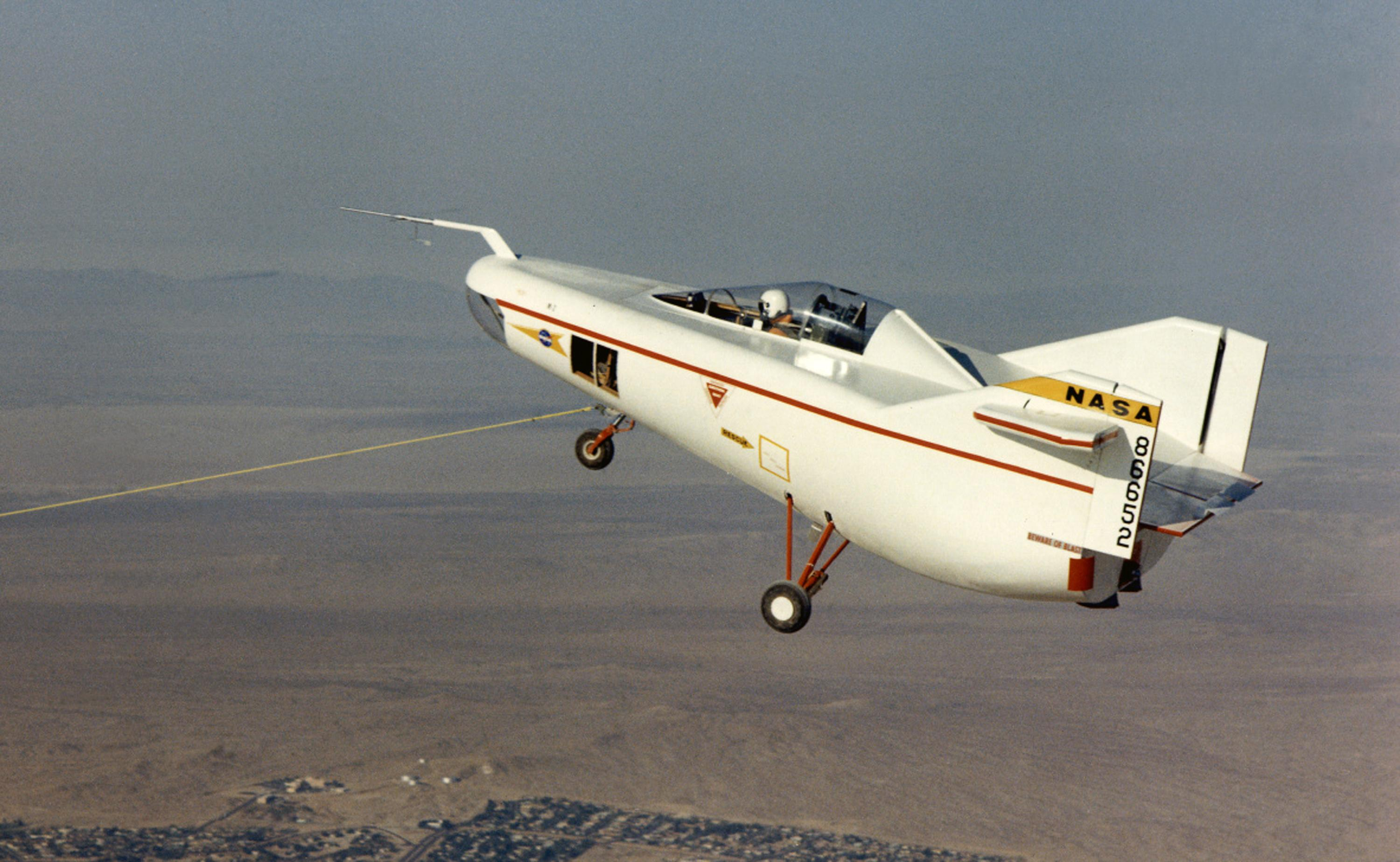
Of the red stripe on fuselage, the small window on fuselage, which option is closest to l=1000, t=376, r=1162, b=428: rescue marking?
the red stripe on fuselage

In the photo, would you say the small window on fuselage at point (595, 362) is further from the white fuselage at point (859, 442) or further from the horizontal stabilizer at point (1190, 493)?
the horizontal stabilizer at point (1190, 493)

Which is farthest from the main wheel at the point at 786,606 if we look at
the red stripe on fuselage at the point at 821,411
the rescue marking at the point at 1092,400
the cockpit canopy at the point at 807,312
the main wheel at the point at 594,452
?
the main wheel at the point at 594,452

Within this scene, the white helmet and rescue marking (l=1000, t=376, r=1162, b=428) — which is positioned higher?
the white helmet

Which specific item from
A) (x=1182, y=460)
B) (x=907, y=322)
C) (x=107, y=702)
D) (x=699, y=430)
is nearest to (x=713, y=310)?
(x=699, y=430)

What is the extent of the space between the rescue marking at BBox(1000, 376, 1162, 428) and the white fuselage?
0.21 m

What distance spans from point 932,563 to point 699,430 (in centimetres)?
410

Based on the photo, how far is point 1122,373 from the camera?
14.7m

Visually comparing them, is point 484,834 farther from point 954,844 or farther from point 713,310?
point 713,310

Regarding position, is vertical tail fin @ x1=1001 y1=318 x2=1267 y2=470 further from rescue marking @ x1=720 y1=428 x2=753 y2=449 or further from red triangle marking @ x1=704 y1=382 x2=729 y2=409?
red triangle marking @ x1=704 y1=382 x2=729 y2=409

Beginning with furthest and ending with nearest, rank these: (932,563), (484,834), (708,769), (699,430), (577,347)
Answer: (708,769)
(484,834)
(577,347)
(699,430)
(932,563)

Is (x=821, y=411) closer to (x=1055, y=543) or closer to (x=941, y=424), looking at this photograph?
(x=941, y=424)

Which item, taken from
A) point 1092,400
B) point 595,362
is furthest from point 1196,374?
point 595,362

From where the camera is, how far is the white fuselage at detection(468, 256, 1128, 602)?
1287 cm

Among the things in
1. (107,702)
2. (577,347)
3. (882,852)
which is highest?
(577,347)
